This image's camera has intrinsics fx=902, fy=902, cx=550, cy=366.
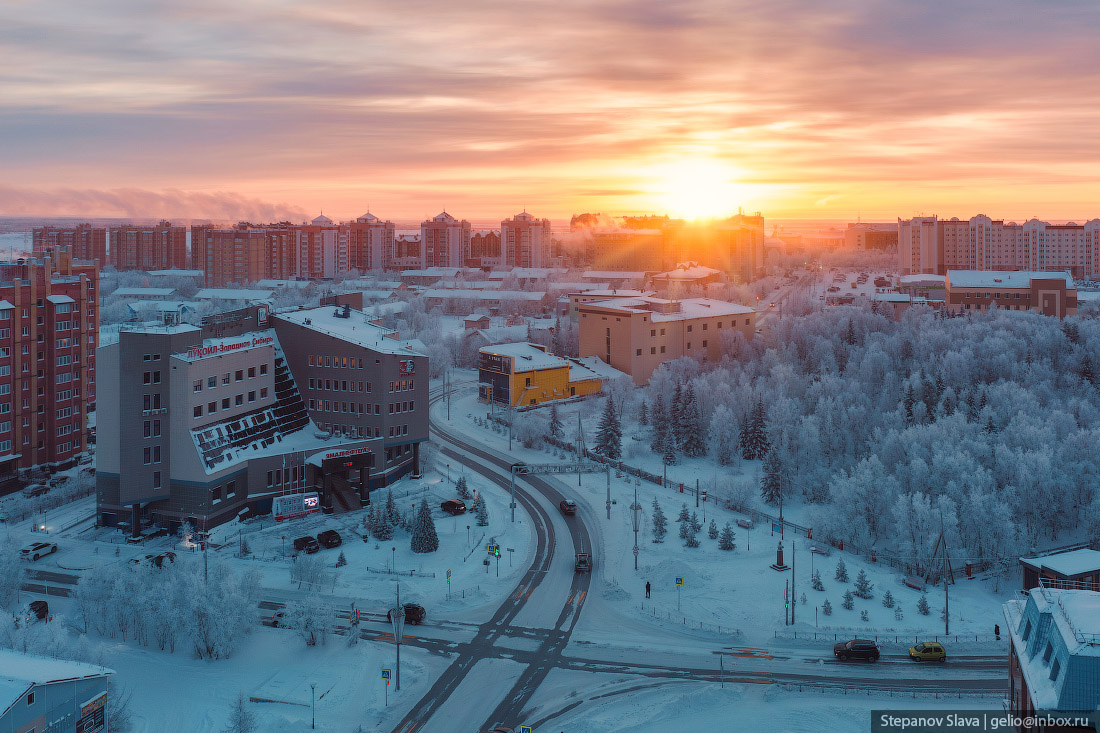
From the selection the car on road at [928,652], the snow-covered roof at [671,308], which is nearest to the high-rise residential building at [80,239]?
the snow-covered roof at [671,308]

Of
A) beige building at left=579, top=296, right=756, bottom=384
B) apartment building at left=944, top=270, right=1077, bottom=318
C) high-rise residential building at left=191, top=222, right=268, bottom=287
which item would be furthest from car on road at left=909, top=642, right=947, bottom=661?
high-rise residential building at left=191, top=222, right=268, bottom=287

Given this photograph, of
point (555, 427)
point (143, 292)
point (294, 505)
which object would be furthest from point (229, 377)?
point (143, 292)

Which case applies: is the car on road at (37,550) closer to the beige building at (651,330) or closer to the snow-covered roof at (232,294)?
the beige building at (651,330)

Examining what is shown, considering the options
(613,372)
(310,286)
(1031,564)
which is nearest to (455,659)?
(1031,564)

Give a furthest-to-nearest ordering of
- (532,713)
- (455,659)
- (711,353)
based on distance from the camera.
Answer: (711,353)
(455,659)
(532,713)

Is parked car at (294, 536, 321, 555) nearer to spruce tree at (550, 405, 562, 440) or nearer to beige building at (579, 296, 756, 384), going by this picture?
spruce tree at (550, 405, 562, 440)

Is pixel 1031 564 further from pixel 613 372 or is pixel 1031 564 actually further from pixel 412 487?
pixel 613 372
